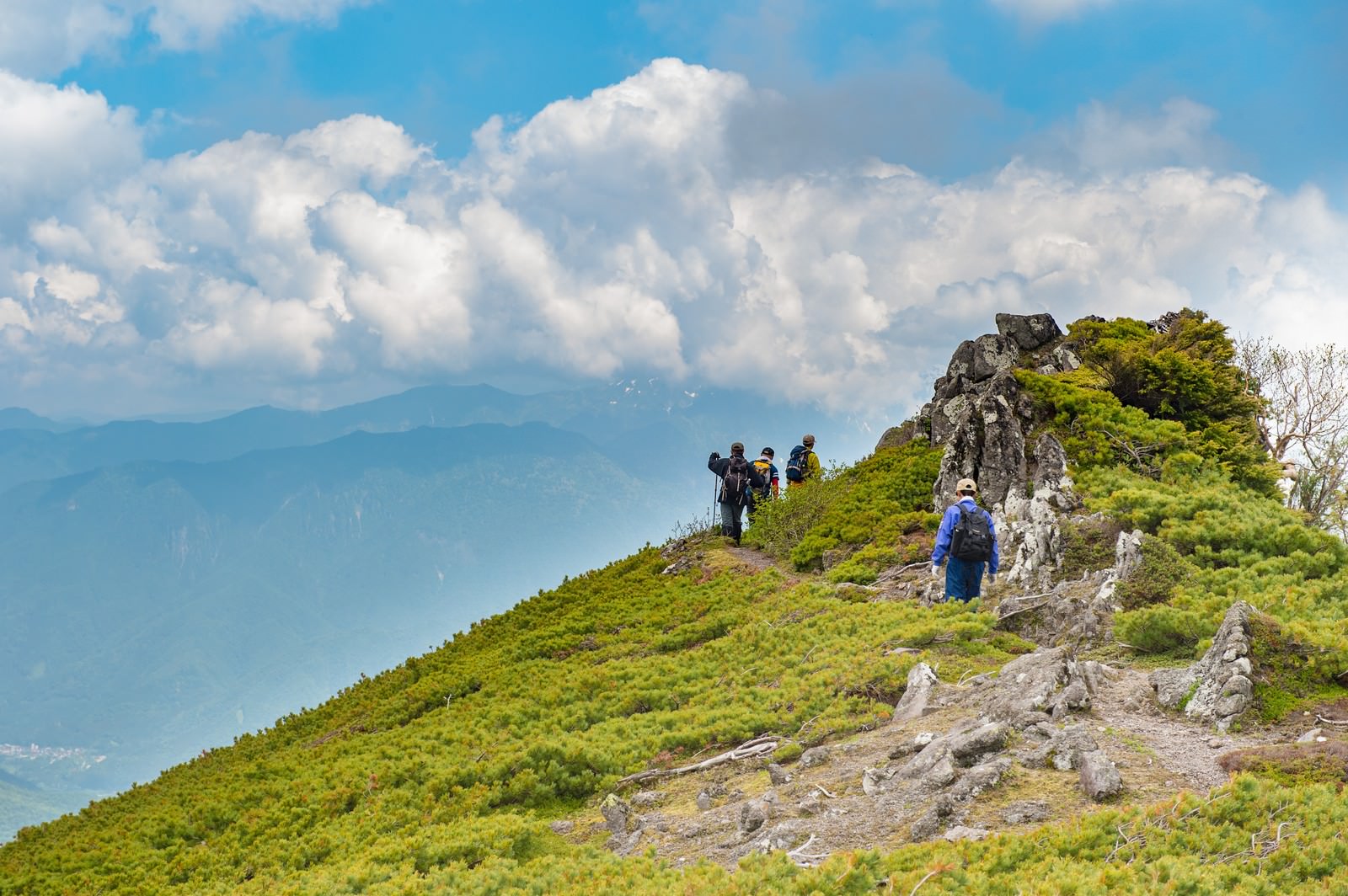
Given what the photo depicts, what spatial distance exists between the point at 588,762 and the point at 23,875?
10.9 metres

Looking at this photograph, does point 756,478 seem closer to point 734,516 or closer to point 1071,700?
point 734,516

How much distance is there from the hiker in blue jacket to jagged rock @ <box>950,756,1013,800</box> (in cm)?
777

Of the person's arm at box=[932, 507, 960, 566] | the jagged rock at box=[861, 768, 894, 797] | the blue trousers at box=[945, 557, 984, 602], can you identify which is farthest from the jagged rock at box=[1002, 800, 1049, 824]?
the blue trousers at box=[945, 557, 984, 602]

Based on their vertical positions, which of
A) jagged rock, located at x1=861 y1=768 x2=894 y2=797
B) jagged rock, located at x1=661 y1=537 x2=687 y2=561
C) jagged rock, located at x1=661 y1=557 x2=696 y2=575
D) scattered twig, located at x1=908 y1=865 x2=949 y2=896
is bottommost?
scattered twig, located at x1=908 y1=865 x2=949 y2=896

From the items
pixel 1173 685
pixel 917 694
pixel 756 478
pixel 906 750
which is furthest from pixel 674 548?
pixel 1173 685

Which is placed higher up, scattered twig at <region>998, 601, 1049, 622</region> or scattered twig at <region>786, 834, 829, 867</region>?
scattered twig at <region>998, 601, 1049, 622</region>

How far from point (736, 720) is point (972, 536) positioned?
19.6ft

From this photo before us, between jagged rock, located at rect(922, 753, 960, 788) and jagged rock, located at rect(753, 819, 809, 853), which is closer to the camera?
jagged rock, located at rect(753, 819, 809, 853)

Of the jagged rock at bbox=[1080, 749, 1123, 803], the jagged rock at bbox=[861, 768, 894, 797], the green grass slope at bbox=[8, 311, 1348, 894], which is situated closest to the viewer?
the green grass slope at bbox=[8, 311, 1348, 894]

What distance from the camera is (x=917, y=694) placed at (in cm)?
1350

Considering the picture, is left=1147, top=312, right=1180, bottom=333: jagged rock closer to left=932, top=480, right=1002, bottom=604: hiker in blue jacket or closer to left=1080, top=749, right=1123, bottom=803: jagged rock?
left=932, top=480, right=1002, bottom=604: hiker in blue jacket

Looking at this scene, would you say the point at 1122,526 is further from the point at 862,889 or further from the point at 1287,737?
the point at 862,889

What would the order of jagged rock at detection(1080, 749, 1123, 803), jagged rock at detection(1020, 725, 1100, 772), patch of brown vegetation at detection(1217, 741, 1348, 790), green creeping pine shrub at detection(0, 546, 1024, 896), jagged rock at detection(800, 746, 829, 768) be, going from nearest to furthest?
patch of brown vegetation at detection(1217, 741, 1348, 790)
jagged rock at detection(1080, 749, 1123, 803)
jagged rock at detection(1020, 725, 1100, 772)
green creeping pine shrub at detection(0, 546, 1024, 896)
jagged rock at detection(800, 746, 829, 768)

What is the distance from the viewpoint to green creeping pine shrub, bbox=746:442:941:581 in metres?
25.2
